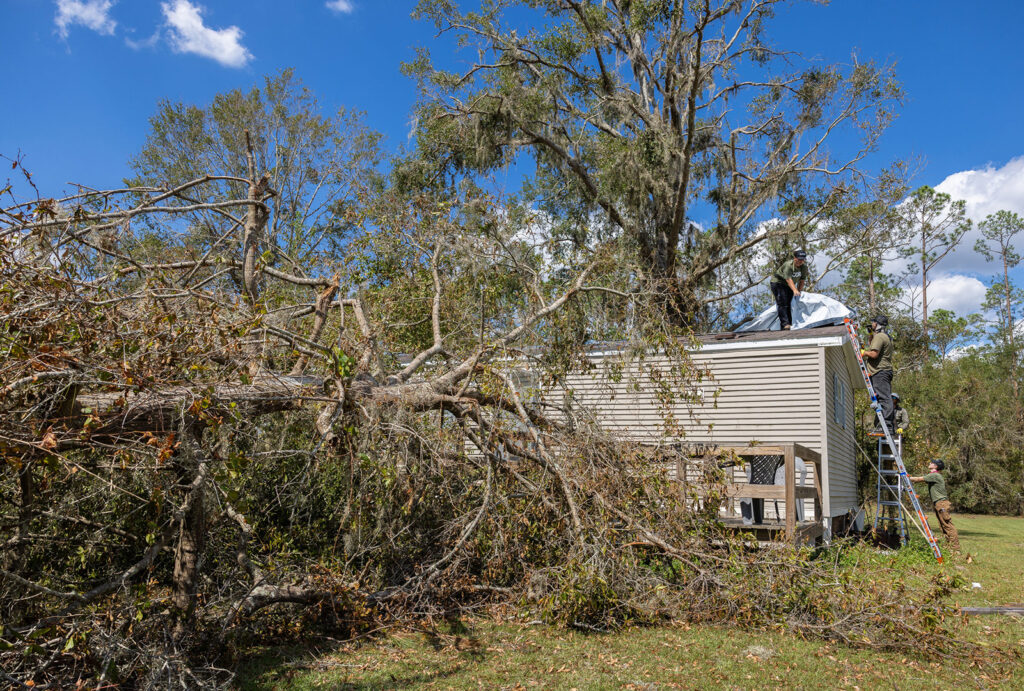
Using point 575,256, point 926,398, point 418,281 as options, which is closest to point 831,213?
point 926,398

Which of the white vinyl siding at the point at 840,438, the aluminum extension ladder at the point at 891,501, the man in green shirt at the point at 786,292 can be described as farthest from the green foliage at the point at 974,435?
the man in green shirt at the point at 786,292

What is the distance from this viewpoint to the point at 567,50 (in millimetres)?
17766

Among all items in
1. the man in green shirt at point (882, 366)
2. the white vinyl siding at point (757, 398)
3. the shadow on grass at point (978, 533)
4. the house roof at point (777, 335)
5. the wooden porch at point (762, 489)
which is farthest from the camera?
the shadow on grass at point (978, 533)

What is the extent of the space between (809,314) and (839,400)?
82.6 inches

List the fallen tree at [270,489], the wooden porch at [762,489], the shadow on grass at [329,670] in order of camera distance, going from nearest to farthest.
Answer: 1. the fallen tree at [270,489]
2. the shadow on grass at [329,670]
3. the wooden porch at [762,489]

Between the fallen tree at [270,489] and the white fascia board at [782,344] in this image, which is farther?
the white fascia board at [782,344]

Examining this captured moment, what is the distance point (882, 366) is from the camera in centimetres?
1198

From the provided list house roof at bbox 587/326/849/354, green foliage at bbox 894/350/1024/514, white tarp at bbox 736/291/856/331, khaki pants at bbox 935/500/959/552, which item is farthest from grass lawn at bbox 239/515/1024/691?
green foliage at bbox 894/350/1024/514

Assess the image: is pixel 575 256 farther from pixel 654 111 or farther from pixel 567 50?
pixel 654 111

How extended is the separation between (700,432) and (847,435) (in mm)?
4760

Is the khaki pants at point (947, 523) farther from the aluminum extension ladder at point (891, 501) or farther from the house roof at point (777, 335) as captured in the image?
the house roof at point (777, 335)

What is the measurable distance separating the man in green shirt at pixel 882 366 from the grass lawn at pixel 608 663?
20.5 feet

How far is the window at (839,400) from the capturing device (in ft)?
41.1

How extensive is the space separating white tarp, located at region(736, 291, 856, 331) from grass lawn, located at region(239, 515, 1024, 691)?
21.6ft
